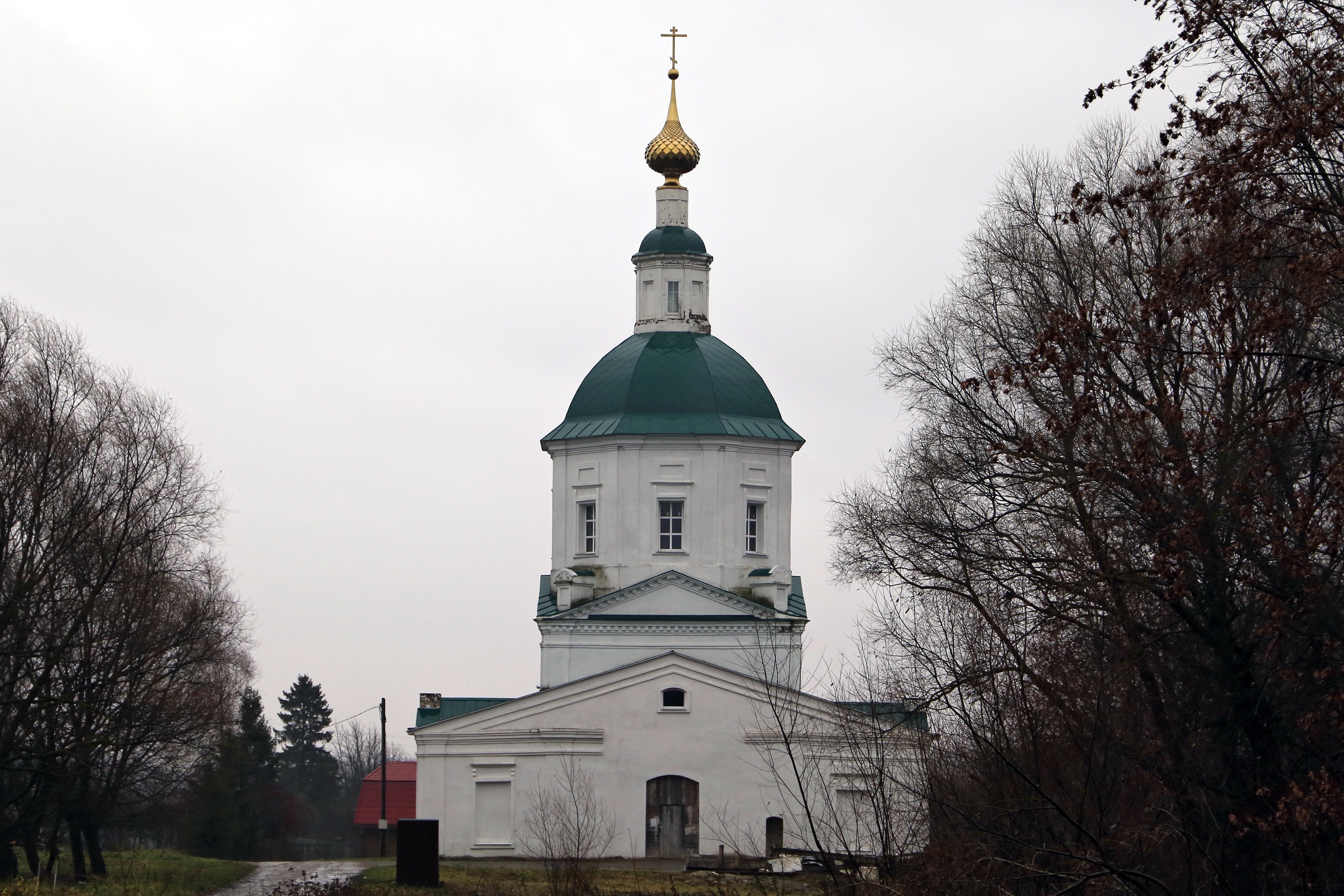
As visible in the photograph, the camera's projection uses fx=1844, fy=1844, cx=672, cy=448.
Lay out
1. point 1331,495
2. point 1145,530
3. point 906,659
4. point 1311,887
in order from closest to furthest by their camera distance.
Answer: point 1331,495
point 1311,887
point 1145,530
point 906,659

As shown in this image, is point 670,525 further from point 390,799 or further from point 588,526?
point 390,799

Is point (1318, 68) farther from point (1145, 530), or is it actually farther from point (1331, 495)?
point (1145, 530)

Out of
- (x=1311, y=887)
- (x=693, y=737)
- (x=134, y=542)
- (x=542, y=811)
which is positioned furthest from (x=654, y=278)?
(x=1311, y=887)

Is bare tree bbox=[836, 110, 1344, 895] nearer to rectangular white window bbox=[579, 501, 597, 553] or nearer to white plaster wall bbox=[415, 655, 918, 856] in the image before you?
white plaster wall bbox=[415, 655, 918, 856]

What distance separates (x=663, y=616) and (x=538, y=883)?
11.4 meters

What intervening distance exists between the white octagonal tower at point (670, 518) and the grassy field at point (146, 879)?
8.04m

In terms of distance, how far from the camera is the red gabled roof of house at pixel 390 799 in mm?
53594

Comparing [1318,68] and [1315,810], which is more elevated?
[1318,68]

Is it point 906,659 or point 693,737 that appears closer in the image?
point 906,659

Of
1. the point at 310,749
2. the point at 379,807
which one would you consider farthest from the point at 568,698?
the point at 310,749

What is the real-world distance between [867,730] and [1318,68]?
1029 centimetres

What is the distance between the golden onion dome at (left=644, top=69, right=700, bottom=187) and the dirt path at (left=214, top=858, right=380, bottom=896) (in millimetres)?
16671

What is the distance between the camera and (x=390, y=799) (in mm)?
55000

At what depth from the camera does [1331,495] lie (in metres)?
12.2
